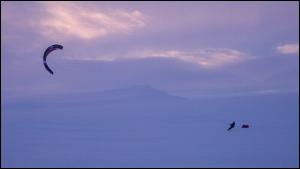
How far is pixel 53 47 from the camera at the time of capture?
2441 centimetres

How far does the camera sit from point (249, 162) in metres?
130

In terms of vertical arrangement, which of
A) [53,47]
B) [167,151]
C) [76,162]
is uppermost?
[167,151]

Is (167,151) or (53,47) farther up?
(167,151)

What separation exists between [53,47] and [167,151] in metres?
118

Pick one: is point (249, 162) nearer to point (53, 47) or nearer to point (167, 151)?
point (167, 151)

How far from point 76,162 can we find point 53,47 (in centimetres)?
10158

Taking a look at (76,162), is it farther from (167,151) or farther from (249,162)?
(249,162)

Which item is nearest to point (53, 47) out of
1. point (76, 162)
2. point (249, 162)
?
point (76, 162)

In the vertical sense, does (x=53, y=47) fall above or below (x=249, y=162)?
below

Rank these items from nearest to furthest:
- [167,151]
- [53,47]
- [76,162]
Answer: [53,47] → [76,162] → [167,151]

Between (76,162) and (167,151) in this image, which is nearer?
(76,162)

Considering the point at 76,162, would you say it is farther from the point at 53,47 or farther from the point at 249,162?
the point at 53,47

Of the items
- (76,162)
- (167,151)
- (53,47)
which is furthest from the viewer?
(167,151)

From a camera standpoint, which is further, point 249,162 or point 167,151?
point 167,151
